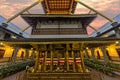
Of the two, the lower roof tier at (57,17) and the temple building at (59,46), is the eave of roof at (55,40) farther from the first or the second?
the lower roof tier at (57,17)

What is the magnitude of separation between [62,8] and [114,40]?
9.17 m

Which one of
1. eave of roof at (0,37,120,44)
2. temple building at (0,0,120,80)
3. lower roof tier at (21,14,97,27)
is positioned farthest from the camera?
lower roof tier at (21,14,97,27)

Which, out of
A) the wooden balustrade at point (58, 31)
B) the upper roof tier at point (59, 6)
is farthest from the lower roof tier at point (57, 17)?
the upper roof tier at point (59, 6)

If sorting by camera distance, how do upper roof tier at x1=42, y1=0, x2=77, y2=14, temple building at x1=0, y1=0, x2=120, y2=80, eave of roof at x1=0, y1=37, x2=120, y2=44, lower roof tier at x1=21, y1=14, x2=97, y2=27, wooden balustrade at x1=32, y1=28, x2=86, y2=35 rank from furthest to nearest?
upper roof tier at x1=42, y1=0, x2=77, y2=14 < wooden balustrade at x1=32, y1=28, x2=86, y2=35 < lower roof tier at x1=21, y1=14, x2=97, y2=27 < temple building at x1=0, y1=0, x2=120, y2=80 < eave of roof at x1=0, y1=37, x2=120, y2=44

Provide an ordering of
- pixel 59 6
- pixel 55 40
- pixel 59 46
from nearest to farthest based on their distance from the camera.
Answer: pixel 55 40, pixel 59 46, pixel 59 6

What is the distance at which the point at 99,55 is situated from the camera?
1353 inches

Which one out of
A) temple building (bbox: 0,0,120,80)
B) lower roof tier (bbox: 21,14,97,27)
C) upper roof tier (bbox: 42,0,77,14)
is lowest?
temple building (bbox: 0,0,120,80)

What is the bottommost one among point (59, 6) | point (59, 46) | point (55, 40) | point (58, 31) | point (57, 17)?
point (59, 46)

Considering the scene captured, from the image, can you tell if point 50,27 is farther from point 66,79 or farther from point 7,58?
point 7,58

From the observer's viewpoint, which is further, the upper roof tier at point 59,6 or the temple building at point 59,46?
the upper roof tier at point 59,6

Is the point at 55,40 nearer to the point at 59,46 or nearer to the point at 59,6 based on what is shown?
the point at 59,46

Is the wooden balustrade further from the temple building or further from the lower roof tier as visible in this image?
the lower roof tier

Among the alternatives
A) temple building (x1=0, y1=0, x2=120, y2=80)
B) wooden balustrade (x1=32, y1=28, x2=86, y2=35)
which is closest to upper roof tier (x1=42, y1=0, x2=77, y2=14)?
temple building (x1=0, y1=0, x2=120, y2=80)

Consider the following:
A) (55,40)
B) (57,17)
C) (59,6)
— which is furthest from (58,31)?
(59,6)
